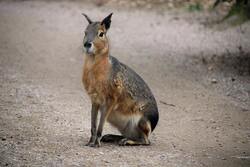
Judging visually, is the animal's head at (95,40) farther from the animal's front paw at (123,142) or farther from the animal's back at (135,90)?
the animal's front paw at (123,142)

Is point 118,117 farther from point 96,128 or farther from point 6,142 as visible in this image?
point 6,142

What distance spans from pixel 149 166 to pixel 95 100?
1.12m

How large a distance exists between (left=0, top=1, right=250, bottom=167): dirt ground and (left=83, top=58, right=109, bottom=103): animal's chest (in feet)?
2.01

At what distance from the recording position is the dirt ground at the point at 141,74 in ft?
23.9

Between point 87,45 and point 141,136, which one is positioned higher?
point 87,45

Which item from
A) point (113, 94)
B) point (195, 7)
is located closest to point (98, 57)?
point (113, 94)

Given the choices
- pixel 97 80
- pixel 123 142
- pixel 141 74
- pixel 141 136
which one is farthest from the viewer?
pixel 141 74

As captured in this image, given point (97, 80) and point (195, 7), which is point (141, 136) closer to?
point (97, 80)

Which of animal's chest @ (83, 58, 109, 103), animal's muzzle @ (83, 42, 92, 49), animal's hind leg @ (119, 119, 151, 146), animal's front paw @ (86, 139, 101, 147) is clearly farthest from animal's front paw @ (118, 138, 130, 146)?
animal's muzzle @ (83, 42, 92, 49)

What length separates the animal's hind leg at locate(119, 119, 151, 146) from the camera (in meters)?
7.74

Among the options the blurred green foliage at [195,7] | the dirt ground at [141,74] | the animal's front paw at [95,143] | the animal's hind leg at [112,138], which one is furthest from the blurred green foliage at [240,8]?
the animal's front paw at [95,143]

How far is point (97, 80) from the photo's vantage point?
739 cm

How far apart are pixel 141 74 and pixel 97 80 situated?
175 inches

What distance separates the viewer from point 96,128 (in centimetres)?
766
